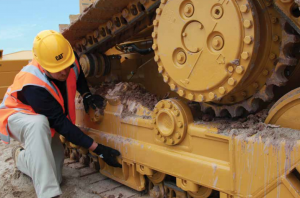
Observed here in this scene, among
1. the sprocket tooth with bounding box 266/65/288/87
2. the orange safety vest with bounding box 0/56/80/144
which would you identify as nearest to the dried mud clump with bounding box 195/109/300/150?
the sprocket tooth with bounding box 266/65/288/87

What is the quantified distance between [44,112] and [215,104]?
4.85ft

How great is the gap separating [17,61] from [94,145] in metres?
4.01

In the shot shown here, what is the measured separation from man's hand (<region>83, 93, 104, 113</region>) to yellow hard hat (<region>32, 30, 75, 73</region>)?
47 centimetres

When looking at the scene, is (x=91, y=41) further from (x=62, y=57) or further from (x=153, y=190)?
(x=153, y=190)

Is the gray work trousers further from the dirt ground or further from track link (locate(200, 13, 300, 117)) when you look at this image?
track link (locate(200, 13, 300, 117))

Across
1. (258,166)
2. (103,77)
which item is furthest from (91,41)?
(258,166)

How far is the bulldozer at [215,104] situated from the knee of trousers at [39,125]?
571 mm

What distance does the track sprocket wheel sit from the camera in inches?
64.7

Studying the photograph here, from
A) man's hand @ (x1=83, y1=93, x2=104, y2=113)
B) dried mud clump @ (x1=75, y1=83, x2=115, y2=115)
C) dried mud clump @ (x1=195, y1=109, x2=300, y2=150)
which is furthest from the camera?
dried mud clump @ (x1=75, y1=83, x2=115, y2=115)

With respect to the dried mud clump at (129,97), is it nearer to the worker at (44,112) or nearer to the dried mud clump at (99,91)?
the dried mud clump at (99,91)

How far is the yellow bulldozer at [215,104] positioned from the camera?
5.35 feet

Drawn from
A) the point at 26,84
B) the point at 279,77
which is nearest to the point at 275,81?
the point at 279,77

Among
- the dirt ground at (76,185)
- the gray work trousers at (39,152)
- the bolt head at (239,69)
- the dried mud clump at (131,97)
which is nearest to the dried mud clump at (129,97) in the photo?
the dried mud clump at (131,97)

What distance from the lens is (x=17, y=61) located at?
6020 mm
